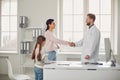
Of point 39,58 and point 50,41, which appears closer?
point 39,58

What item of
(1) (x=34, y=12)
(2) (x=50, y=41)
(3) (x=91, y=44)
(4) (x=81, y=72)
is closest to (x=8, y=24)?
(1) (x=34, y=12)

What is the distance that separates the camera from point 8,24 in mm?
6879

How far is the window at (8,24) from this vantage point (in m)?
6.84

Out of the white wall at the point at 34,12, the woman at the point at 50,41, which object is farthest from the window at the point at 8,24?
the woman at the point at 50,41

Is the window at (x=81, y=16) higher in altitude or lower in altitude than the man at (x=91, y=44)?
higher

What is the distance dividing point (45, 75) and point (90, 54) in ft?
2.85

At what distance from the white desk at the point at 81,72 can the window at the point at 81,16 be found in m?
2.82

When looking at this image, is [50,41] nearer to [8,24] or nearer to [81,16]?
[81,16]

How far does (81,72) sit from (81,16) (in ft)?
10.2

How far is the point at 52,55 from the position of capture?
4875 millimetres

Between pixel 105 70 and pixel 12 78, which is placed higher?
pixel 105 70

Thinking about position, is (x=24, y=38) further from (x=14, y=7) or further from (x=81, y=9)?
(x=81, y=9)

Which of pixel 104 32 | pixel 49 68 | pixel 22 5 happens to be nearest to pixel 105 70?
pixel 49 68

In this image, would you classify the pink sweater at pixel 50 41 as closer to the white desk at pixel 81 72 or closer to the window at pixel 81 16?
the white desk at pixel 81 72
